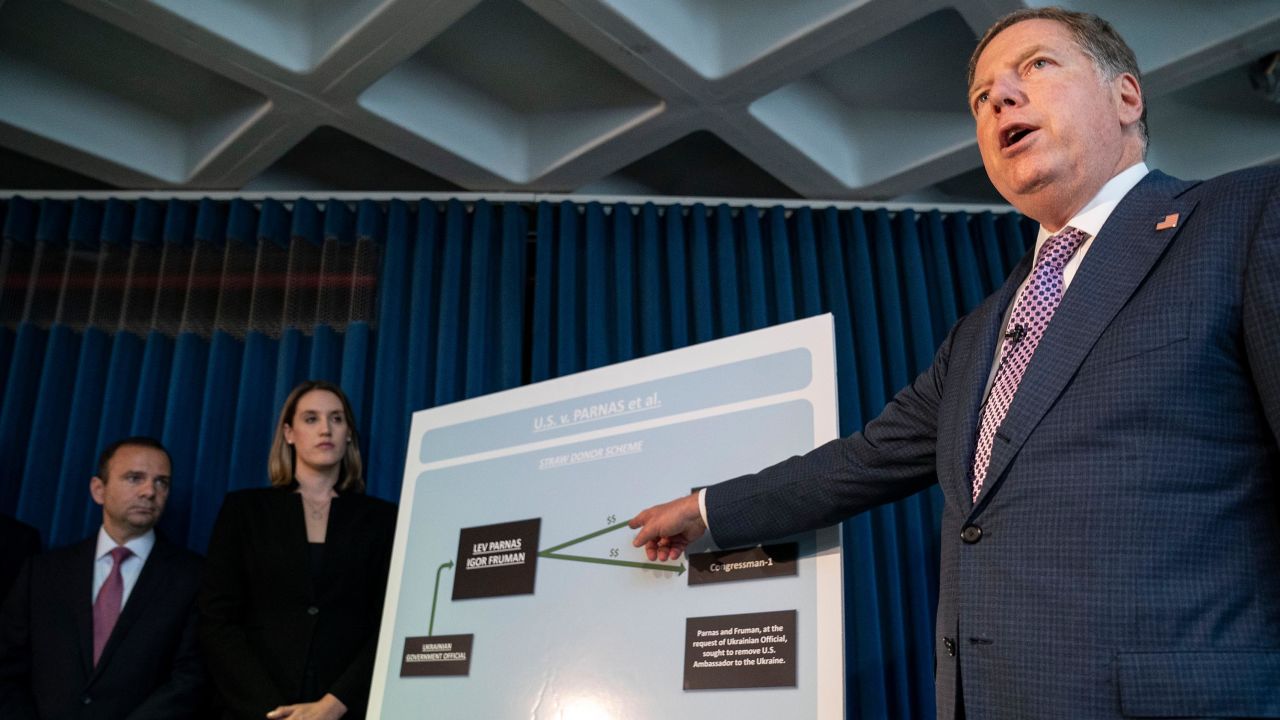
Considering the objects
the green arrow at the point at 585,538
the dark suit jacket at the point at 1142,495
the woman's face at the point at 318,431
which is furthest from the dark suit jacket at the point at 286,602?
the dark suit jacket at the point at 1142,495

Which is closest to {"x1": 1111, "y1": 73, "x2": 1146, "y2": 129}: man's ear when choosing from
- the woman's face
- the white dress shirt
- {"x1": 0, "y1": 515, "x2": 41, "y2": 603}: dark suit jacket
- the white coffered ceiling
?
the white coffered ceiling

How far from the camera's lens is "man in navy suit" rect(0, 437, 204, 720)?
3061 millimetres

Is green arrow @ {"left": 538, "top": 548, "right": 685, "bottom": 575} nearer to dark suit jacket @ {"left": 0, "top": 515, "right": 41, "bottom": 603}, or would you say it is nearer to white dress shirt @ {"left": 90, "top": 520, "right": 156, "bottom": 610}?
white dress shirt @ {"left": 90, "top": 520, "right": 156, "bottom": 610}

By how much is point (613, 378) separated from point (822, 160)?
194 cm

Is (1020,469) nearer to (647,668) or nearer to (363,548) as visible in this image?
(647,668)

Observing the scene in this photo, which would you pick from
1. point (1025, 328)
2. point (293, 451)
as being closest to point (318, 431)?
point (293, 451)

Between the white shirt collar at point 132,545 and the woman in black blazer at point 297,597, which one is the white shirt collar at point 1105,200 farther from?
the white shirt collar at point 132,545

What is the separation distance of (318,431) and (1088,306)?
8.89 ft

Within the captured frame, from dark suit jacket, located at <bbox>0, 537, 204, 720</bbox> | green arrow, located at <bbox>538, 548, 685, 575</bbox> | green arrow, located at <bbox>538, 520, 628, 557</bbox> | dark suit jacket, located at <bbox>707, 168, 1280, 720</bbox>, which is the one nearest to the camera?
dark suit jacket, located at <bbox>707, 168, 1280, 720</bbox>

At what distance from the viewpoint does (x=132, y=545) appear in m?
3.37

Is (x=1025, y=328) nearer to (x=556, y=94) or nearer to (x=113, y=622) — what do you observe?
(x=556, y=94)

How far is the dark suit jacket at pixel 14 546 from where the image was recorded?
11.3ft

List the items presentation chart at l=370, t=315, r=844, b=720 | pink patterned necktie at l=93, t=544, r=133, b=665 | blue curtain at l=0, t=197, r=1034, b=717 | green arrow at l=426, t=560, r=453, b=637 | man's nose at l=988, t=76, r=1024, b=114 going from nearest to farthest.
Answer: man's nose at l=988, t=76, r=1024, b=114 < presentation chart at l=370, t=315, r=844, b=720 < green arrow at l=426, t=560, r=453, b=637 < pink patterned necktie at l=93, t=544, r=133, b=665 < blue curtain at l=0, t=197, r=1034, b=717

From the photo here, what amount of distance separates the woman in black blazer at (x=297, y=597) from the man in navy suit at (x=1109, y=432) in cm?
209
